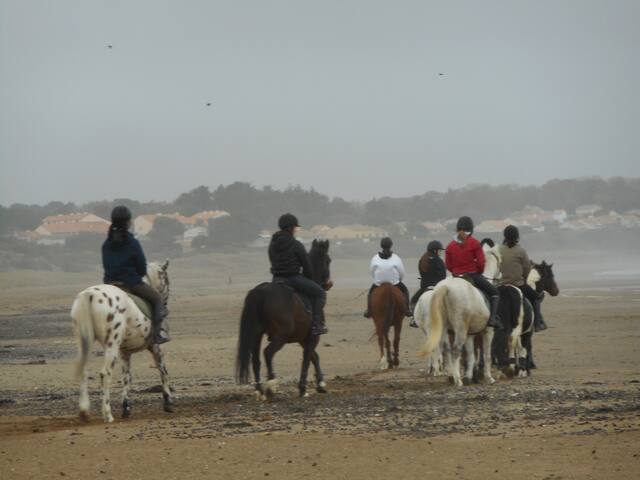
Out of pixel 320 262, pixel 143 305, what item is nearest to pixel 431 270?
pixel 320 262

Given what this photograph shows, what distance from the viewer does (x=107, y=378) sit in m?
14.1

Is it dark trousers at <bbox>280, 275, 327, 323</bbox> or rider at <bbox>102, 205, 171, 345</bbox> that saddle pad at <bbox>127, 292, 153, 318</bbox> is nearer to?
rider at <bbox>102, 205, 171, 345</bbox>

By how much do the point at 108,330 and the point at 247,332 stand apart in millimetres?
2197

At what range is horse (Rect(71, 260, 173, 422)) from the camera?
13.8m

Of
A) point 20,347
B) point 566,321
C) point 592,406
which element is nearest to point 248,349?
point 592,406

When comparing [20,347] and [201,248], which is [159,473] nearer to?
[20,347]

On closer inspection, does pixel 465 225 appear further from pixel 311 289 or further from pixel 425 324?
pixel 311 289

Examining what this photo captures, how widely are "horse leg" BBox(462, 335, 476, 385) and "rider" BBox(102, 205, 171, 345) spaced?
4.76 m

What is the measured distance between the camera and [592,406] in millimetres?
13727

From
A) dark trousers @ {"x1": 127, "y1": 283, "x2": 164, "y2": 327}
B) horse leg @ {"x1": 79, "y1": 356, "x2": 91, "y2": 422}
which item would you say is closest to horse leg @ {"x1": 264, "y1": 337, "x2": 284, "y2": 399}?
dark trousers @ {"x1": 127, "y1": 283, "x2": 164, "y2": 327}

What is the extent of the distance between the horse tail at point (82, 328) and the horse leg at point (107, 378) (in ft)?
1.08

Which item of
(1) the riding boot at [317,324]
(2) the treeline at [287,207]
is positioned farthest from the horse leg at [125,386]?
(2) the treeline at [287,207]

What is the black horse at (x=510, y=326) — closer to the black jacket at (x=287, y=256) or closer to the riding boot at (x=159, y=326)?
the black jacket at (x=287, y=256)

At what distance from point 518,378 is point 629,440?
7027 millimetres
